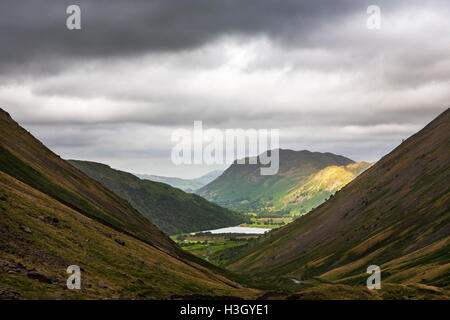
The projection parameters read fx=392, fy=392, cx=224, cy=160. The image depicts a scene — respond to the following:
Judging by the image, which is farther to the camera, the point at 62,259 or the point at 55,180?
the point at 55,180

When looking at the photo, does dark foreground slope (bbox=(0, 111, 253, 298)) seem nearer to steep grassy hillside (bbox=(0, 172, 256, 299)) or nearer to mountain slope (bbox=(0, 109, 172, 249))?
steep grassy hillside (bbox=(0, 172, 256, 299))

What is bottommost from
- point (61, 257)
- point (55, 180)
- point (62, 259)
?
point (62, 259)

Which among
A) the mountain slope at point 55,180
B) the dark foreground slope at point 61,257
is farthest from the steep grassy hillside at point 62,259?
the mountain slope at point 55,180

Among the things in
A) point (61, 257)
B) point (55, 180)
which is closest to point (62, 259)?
point (61, 257)

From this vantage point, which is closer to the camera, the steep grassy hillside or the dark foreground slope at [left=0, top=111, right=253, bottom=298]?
the steep grassy hillside

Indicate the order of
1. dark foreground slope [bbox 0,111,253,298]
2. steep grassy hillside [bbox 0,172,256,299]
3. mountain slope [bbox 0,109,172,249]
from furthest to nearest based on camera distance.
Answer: mountain slope [bbox 0,109,172,249] → dark foreground slope [bbox 0,111,253,298] → steep grassy hillside [bbox 0,172,256,299]

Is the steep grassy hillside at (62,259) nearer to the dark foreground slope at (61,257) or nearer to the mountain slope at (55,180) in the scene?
the dark foreground slope at (61,257)

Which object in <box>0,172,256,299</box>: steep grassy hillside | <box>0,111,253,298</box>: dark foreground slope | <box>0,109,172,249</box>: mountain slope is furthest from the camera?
<box>0,109,172,249</box>: mountain slope

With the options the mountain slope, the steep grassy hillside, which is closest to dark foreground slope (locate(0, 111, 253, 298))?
the steep grassy hillside

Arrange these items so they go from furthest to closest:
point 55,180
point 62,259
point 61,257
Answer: point 55,180 → point 61,257 → point 62,259

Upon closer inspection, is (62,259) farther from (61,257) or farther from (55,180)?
(55,180)
